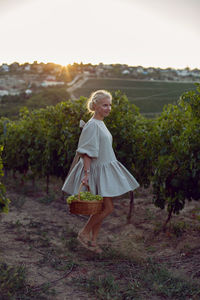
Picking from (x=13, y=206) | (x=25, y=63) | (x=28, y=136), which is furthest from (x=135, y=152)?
(x=25, y=63)

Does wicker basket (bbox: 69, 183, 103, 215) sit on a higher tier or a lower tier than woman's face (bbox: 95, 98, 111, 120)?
lower

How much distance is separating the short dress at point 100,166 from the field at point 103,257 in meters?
0.73

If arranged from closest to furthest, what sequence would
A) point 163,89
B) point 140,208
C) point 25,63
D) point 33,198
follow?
point 140,208 < point 33,198 < point 163,89 < point 25,63

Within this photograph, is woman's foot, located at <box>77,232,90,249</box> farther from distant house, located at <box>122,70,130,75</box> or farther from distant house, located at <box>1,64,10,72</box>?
distant house, located at <box>1,64,10,72</box>

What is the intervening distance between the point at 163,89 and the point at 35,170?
3835 centimetres

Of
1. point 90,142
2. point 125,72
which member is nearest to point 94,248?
point 90,142

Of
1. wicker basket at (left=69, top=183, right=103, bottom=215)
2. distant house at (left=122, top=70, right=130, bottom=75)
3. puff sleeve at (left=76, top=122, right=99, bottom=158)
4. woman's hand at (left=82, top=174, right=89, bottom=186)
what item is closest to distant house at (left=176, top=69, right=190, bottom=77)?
distant house at (left=122, top=70, right=130, bottom=75)

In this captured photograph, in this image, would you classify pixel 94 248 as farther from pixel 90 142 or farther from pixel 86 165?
pixel 90 142

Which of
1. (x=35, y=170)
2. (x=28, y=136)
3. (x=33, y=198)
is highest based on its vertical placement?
(x=28, y=136)

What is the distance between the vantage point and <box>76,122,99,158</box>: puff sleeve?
3.43m

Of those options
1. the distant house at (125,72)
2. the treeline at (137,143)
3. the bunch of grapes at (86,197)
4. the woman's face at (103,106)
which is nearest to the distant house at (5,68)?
the distant house at (125,72)

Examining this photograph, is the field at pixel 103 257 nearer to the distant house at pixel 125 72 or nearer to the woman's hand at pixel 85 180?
the woman's hand at pixel 85 180

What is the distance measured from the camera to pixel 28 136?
23.9 feet

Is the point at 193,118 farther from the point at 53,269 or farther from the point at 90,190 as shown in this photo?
the point at 53,269
